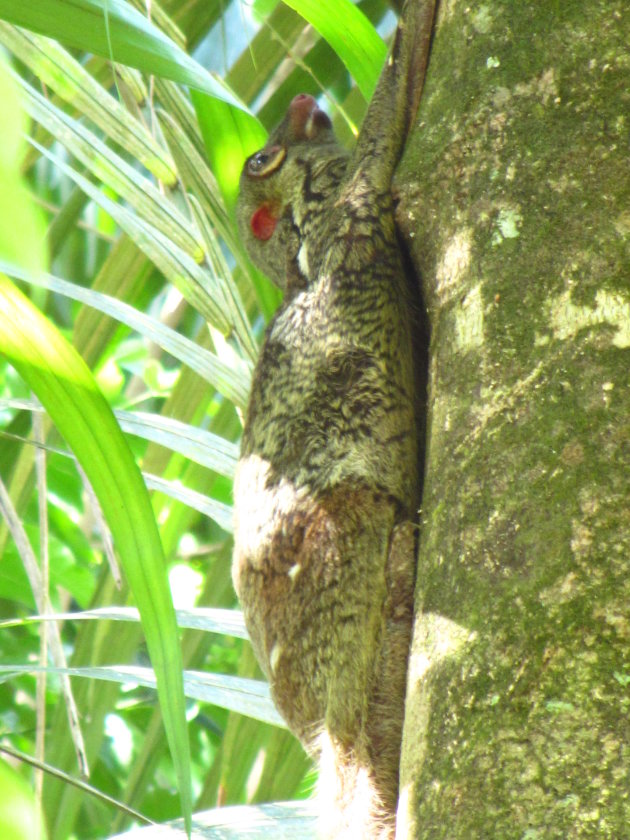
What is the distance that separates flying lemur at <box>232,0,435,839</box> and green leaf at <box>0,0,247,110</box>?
66cm

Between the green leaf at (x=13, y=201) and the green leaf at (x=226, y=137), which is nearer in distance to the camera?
the green leaf at (x=13, y=201)

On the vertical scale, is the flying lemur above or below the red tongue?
below

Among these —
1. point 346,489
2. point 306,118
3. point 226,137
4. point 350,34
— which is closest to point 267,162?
point 306,118

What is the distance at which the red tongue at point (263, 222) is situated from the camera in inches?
125

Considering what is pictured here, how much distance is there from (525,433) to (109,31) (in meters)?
0.84

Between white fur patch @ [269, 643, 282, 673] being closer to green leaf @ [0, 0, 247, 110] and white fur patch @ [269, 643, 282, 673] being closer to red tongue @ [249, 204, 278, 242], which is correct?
green leaf @ [0, 0, 247, 110]

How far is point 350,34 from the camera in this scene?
2.22 m

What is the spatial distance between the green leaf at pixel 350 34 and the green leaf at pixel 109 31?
0.57 metres

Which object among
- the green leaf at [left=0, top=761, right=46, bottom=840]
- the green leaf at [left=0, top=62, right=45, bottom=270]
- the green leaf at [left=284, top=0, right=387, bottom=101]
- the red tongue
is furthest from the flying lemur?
the green leaf at [left=0, top=62, right=45, bottom=270]

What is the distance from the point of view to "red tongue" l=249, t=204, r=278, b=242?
3174 millimetres

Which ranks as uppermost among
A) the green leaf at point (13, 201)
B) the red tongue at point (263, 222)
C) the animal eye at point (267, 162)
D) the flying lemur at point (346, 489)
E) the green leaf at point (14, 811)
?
the animal eye at point (267, 162)

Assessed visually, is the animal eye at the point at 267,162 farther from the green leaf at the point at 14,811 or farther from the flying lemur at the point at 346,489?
the green leaf at the point at 14,811

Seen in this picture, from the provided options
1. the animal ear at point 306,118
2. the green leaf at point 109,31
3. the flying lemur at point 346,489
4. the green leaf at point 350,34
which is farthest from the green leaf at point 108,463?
the animal ear at point 306,118

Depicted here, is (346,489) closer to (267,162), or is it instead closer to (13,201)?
(267,162)
